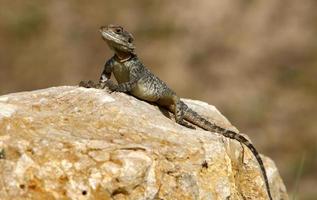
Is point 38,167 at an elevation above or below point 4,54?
above

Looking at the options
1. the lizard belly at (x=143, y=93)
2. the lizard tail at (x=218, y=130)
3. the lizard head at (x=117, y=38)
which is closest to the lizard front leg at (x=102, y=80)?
the lizard head at (x=117, y=38)

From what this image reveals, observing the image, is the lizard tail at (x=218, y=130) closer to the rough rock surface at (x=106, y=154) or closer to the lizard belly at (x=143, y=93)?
the rough rock surface at (x=106, y=154)

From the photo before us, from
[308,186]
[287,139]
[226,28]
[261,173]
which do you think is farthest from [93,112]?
[226,28]

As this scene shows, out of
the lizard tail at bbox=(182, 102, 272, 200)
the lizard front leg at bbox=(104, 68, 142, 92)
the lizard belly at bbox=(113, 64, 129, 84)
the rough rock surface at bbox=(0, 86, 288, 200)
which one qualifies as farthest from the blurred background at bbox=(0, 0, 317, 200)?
the rough rock surface at bbox=(0, 86, 288, 200)

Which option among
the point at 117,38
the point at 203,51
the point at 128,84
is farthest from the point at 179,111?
the point at 203,51

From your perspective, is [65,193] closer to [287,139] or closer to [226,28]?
[287,139]

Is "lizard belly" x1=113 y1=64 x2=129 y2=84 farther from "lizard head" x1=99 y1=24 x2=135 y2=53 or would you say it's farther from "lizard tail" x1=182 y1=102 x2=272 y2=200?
"lizard tail" x1=182 y1=102 x2=272 y2=200
